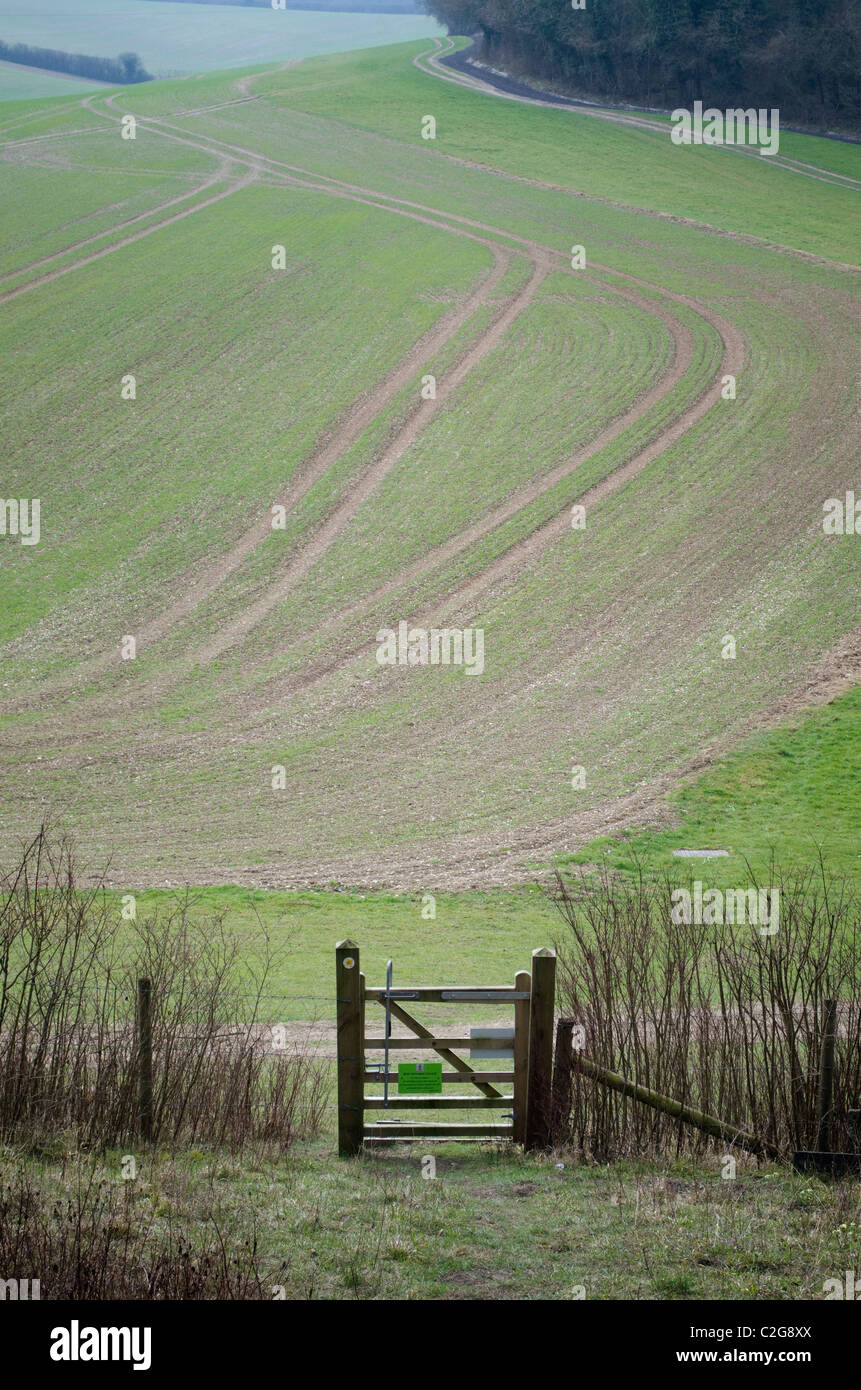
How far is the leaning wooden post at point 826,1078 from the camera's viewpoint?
350 inches

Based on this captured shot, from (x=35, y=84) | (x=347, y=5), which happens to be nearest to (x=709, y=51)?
(x=35, y=84)

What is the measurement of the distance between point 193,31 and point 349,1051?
93.4m

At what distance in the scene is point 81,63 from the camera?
74.9 meters

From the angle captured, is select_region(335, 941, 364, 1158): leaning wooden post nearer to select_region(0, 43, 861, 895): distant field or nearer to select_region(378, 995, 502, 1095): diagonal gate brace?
select_region(378, 995, 502, 1095): diagonal gate brace

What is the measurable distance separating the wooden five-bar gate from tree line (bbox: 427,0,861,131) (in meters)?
59.0

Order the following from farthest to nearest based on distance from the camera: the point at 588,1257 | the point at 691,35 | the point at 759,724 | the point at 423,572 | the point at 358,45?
the point at 358,45
the point at 691,35
the point at 423,572
the point at 759,724
the point at 588,1257

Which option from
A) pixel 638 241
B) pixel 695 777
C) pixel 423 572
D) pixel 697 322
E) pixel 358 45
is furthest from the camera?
pixel 358 45

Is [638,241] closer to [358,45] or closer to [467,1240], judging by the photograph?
[467,1240]

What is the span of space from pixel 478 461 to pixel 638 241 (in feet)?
61.3

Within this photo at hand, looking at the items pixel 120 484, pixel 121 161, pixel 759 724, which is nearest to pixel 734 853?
pixel 759 724

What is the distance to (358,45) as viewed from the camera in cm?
8850

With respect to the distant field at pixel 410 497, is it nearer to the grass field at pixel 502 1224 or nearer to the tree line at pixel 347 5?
the grass field at pixel 502 1224

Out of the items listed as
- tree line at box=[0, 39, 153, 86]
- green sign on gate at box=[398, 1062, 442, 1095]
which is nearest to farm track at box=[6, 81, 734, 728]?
green sign on gate at box=[398, 1062, 442, 1095]

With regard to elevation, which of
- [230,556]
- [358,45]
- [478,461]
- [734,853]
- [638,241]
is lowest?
[734,853]
